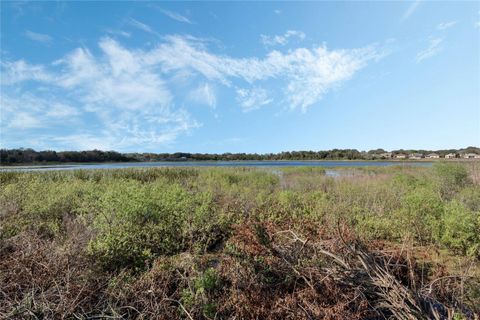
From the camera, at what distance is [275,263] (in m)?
4.23

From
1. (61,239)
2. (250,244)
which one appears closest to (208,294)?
(250,244)

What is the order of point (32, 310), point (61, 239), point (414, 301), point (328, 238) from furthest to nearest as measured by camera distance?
point (61, 239) < point (328, 238) < point (32, 310) < point (414, 301)

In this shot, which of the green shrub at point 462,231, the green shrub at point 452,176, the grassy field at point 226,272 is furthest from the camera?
the green shrub at point 452,176

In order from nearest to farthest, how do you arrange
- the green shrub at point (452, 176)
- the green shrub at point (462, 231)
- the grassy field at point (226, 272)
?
the grassy field at point (226, 272)
the green shrub at point (462, 231)
the green shrub at point (452, 176)

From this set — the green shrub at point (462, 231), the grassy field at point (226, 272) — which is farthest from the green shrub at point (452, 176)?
the grassy field at point (226, 272)

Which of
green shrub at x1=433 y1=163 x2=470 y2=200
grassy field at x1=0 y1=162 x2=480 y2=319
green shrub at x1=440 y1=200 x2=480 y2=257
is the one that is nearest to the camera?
grassy field at x1=0 y1=162 x2=480 y2=319

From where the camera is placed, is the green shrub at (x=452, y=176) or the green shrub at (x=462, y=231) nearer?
the green shrub at (x=462, y=231)

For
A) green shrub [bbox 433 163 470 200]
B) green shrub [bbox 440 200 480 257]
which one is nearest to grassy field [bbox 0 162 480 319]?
green shrub [bbox 440 200 480 257]

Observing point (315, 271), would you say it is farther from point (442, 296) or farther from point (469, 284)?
point (469, 284)

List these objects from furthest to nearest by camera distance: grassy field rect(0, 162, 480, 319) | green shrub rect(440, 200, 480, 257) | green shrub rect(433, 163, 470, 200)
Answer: green shrub rect(433, 163, 470, 200) < green shrub rect(440, 200, 480, 257) < grassy field rect(0, 162, 480, 319)

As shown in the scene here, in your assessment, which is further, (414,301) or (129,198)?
(129,198)

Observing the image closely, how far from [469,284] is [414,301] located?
2121 mm

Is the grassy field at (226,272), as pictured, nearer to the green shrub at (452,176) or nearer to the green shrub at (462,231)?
the green shrub at (462,231)

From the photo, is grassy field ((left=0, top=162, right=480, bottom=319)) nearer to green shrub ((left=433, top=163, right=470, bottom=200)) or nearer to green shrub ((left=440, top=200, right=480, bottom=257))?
green shrub ((left=440, top=200, right=480, bottom=257))
